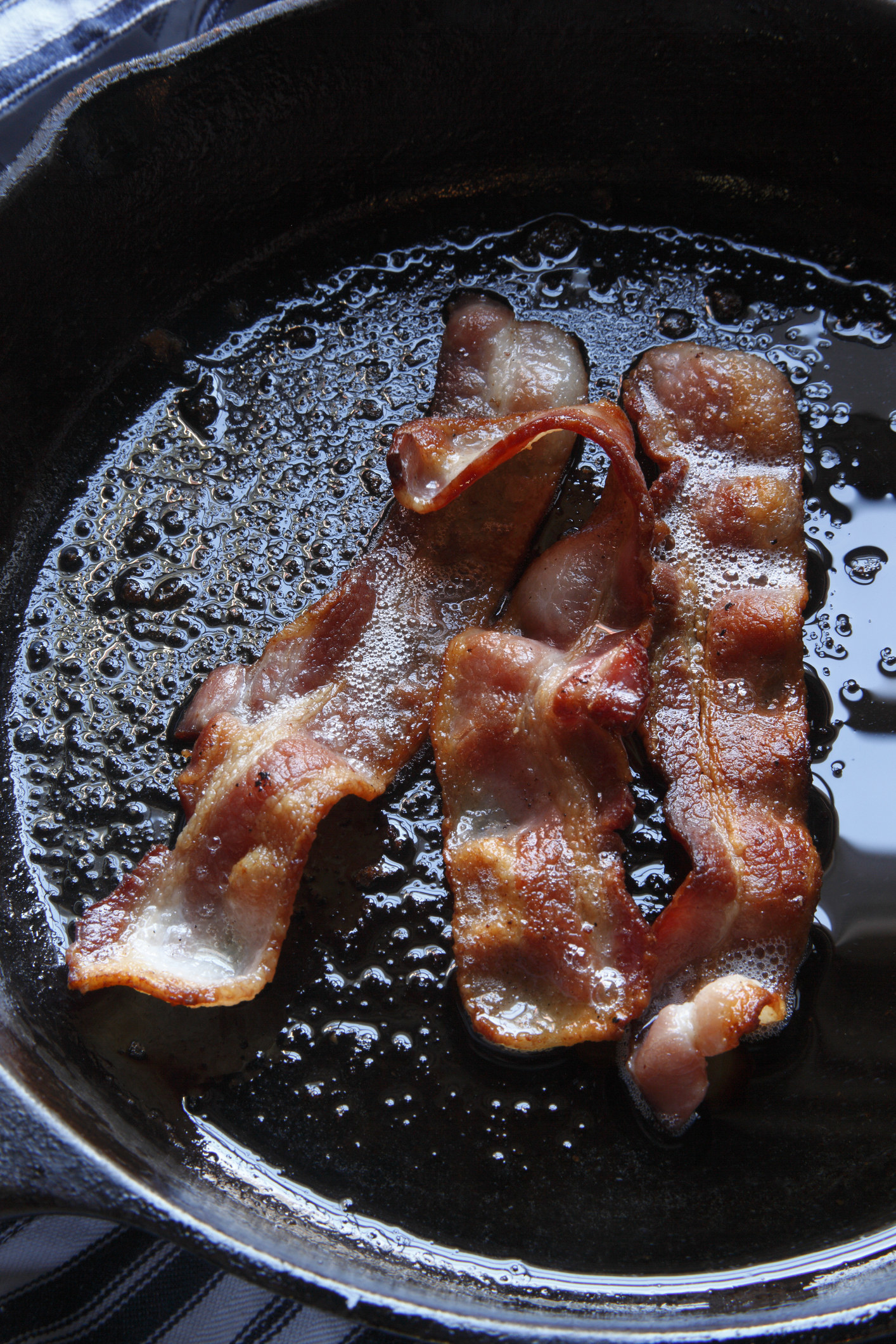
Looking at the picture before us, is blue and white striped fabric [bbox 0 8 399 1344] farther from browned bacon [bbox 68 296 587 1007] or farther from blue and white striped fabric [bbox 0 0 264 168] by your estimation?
blue and white striped fabric [bbox 0 0 264 168]

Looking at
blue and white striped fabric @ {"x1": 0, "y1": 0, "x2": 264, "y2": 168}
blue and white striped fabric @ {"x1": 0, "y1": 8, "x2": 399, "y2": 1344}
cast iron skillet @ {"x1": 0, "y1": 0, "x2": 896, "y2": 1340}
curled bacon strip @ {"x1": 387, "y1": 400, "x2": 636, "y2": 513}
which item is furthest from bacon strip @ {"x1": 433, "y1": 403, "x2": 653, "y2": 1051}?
blue and white striped fabric @ {"x1": 0, "y1": 0, "x2": 264, "y2": 168}

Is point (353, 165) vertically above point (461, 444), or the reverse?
point (353, 165)

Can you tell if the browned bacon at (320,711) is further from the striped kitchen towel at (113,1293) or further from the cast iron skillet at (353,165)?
the striped kitchen towel at (113,1293)

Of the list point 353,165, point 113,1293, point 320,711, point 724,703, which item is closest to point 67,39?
point 353,165

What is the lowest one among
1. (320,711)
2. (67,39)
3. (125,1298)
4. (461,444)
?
(125,1298)

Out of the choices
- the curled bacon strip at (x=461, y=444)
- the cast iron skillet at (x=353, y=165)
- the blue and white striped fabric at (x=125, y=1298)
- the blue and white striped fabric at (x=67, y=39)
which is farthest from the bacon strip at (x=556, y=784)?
the blue and white striped fabric at (x=67, y=39)

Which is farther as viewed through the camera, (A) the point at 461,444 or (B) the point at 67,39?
(B) the point at 67,39

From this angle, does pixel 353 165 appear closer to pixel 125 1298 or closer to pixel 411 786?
pixel 411 786
